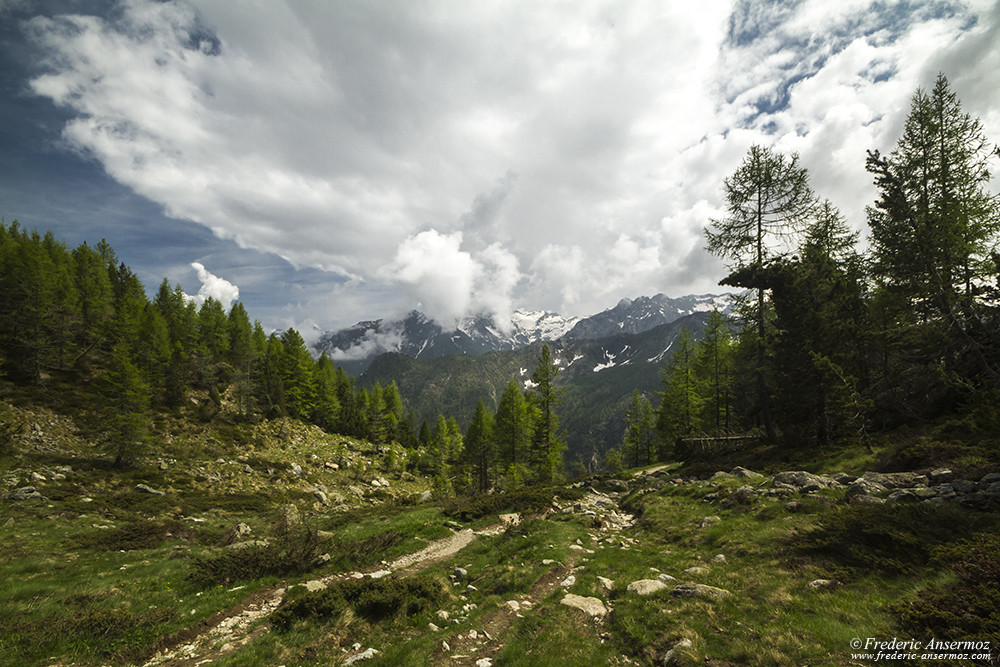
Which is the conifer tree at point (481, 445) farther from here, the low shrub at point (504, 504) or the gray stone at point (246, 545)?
the gray stone at point (246, 545)

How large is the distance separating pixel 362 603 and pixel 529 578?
562 cm

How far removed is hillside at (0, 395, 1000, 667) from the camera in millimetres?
7684

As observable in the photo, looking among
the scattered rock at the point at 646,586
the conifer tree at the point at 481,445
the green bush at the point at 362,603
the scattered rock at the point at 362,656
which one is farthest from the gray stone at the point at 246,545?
the conifer tree at the point at 481,445

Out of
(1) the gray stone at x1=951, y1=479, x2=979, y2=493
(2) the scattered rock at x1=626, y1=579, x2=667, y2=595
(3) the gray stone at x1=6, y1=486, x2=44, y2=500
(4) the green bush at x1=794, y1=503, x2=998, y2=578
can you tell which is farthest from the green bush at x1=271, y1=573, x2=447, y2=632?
(3) the gray stone at x1=6, y1=486, x2=44, y2=500

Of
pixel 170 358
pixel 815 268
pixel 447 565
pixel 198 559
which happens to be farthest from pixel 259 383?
pixel 815 268

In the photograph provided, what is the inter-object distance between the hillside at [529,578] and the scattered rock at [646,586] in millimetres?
86

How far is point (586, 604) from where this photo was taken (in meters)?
10.4

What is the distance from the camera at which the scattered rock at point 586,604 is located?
32.8 ft

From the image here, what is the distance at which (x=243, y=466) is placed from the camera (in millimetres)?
36062

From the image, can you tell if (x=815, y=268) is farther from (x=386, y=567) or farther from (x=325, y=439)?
(x=325, y=439)

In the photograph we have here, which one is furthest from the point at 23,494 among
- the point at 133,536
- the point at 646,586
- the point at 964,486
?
the point at 964,486

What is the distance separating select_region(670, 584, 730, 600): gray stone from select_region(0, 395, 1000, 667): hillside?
0.05 m

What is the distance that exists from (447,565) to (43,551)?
56.8ft

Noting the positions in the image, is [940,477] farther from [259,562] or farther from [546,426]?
[546,426]
